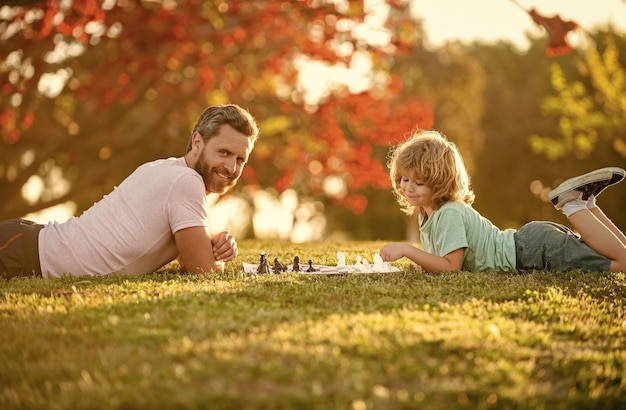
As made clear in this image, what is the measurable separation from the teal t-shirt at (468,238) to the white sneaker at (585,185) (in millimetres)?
512

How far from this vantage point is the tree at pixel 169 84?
14.6 metres

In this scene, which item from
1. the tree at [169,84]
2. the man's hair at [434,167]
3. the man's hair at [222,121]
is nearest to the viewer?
the man's hair at [434,167]

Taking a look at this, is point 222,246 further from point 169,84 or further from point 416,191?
point 169,84

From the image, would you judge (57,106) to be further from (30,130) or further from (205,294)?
(205,294)

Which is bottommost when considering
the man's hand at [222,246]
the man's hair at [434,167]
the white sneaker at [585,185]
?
the man's hand at [222,246]

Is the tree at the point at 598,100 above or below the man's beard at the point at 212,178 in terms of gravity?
above

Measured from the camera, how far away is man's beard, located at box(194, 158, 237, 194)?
7.05 m

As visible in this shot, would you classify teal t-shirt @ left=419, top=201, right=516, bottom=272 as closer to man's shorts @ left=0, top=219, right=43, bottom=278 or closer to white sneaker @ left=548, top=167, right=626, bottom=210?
white sneaker @ left=548, top=167, right=626, bottom=210

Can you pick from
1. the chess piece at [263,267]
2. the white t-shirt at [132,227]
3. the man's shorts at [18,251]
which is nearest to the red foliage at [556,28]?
the chess piece at [263,267]

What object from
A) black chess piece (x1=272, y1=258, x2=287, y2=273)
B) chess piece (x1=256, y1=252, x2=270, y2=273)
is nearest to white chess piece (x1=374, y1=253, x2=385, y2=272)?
black chess piece (x1=272, y1=258, x2=287, y2=273)

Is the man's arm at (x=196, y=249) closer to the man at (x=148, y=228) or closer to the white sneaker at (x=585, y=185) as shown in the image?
the man at (x=148, y=228)

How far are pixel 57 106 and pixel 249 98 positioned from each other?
13.4 ft

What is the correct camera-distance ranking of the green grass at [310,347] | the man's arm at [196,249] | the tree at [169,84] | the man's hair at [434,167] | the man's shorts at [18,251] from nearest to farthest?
the green grass at [310,347] < the man's arm at [196,249] < the man's shorts at [18,251] < the man's hair at [434,167] < the tree at [169,84]

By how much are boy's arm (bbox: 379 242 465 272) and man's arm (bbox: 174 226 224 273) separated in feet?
4.37
